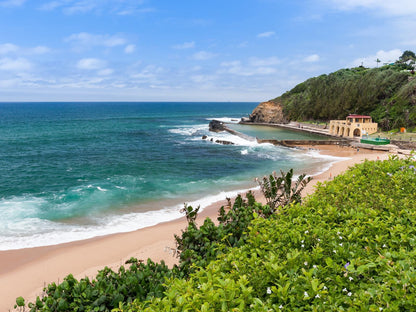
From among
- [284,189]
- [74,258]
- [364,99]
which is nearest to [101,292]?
[284,189]

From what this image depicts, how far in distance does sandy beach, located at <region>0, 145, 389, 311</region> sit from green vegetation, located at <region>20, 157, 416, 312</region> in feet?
26.7

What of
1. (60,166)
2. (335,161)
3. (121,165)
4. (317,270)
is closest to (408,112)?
(335,161)

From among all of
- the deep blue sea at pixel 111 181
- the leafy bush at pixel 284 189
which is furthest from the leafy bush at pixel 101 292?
the deep blue sea at pixel 111 181

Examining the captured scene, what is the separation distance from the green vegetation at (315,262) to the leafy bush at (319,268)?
0.01m

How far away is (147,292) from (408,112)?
85.5 m

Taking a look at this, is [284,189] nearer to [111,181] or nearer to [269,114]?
[111,181]

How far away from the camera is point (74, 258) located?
54.4 feet

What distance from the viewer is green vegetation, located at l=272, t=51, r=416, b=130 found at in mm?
76625

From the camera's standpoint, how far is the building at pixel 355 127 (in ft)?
228

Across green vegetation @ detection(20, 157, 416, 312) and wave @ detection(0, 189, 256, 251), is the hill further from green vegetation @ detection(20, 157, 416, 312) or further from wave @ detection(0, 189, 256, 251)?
green vegetation @ detection(20, 157, 416, 312)

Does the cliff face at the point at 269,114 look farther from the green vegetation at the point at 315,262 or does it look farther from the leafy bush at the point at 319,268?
the leafy bush at the point at 319,268

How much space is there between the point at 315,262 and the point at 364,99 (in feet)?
329

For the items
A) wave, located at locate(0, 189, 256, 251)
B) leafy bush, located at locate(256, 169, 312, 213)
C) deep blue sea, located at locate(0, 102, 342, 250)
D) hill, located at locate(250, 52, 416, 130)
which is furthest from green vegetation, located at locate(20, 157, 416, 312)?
hill, located at locate(250, 52, 416, 130)

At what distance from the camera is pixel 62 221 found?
21984 millimetres
